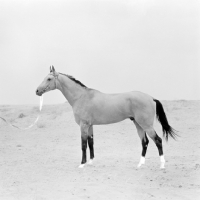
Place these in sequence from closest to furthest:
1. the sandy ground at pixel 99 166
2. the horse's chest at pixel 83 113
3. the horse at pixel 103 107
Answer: the sandy ground at pixel 99 166 < the horse at pixel 103 107 < the horse's chest at pixel 83 113

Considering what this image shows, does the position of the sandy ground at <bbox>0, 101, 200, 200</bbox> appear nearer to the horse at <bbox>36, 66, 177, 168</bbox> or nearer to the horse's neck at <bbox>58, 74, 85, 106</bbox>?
the horse at <bbox>36, 66, 177, 168</bbox>

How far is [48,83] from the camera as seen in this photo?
824cm

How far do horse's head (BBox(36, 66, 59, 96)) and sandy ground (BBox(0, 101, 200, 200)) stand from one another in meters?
1.92

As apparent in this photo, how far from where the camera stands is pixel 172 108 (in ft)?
63.2

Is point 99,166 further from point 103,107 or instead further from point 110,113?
point 103,107

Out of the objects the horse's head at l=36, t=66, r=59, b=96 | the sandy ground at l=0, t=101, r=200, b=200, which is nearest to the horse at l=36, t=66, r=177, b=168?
the horse's head at l=36, t=66, r=59, b=96

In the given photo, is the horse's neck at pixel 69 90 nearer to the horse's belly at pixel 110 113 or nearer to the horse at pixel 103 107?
the horse at pixel 103 107

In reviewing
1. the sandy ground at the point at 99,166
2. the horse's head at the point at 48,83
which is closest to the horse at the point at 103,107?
the horse's head at the point at 48,83

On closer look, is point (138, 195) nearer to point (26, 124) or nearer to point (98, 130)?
point (98, 130)

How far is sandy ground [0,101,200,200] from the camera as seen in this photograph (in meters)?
6.17

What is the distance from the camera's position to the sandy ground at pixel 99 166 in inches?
243

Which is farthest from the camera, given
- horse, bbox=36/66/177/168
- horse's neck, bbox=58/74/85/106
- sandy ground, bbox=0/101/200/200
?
horse's neck, bbox=58/74/85/106

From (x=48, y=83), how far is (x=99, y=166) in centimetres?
239

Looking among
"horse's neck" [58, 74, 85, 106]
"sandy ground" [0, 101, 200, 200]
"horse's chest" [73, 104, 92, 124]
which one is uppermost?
"horse's neck" [58, 74, 85, 106]
